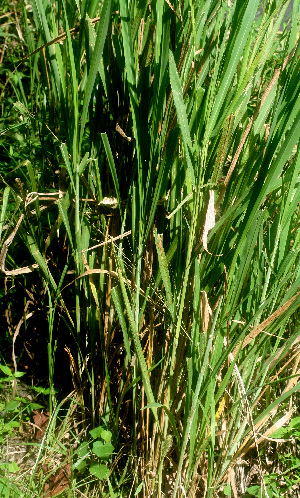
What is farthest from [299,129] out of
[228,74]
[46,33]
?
[46,33]

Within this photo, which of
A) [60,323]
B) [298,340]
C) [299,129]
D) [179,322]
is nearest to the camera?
[299,129]

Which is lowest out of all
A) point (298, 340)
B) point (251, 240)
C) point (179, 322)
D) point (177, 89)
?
point (298, 340)

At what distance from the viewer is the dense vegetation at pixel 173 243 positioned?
92 centimetres

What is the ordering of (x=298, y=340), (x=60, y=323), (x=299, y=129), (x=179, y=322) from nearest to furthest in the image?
(x=299, y=129) → (x=179, y=322) → (x=298, y=340) → (x=60, y=323)

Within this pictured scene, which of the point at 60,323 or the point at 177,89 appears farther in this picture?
the point at 60,323

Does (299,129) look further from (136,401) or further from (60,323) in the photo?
(60,323)

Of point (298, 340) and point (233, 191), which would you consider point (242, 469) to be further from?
point (233, 191)

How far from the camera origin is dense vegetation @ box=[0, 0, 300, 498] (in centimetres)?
92

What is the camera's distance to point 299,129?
0.85 metres

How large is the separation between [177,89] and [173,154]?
5.7 inches

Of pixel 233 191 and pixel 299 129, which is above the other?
pixel 299 129

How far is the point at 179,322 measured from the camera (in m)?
0.96

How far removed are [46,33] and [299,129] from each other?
0.66 meters

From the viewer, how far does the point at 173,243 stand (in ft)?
3.28
